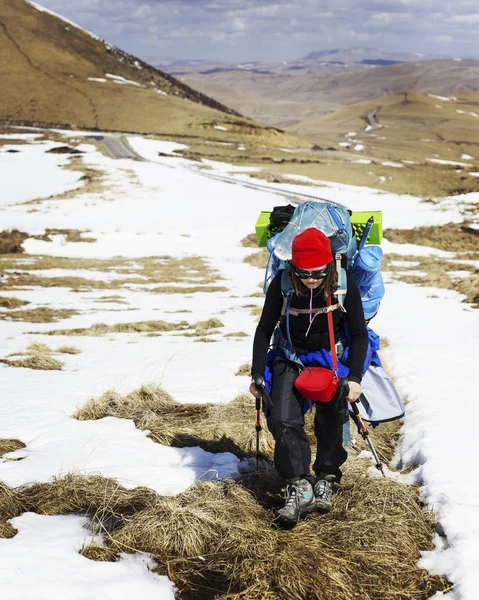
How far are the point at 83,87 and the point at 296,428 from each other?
10659cm

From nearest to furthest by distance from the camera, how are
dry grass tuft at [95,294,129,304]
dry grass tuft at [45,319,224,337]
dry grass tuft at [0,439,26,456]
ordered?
dry grass tuft at [0,439,26,456], dry grass tuft at [45,319,224,337], dry grass tuft at [95,294,129,304]

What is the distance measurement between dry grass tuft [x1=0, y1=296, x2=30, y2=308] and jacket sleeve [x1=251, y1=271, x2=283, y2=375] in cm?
1059

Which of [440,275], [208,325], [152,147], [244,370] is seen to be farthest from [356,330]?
[152,147]

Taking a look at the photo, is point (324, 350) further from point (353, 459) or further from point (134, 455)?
point (134, 455)

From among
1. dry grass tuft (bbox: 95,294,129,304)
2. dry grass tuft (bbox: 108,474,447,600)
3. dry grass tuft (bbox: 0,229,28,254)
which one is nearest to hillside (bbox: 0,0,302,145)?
dry grass tuft (bbox: 0,229,28,254)

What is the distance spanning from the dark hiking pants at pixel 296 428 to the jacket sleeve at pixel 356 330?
226 millimetres

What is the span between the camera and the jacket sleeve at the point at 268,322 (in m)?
4.16

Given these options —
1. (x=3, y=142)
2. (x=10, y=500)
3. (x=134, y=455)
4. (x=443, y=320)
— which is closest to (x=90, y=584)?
(x=10, y=500)

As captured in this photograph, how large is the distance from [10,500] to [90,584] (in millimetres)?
1096

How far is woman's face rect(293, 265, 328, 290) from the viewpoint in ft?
12.8

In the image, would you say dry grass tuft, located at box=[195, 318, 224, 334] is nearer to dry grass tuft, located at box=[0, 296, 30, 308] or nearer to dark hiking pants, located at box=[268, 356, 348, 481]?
dry grass tuft, located at box=[0, 296, 30, 308]

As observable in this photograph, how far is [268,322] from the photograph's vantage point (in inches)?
166

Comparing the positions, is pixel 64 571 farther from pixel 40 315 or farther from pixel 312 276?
pixel 40 315

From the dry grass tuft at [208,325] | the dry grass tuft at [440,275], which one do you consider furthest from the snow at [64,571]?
the dry grass tuft at [440,275]
